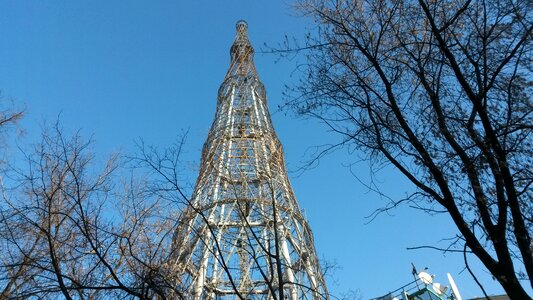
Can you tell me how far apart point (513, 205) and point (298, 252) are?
8.78 meters

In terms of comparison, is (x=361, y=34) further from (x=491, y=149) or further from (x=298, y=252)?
(x=298, y=252)

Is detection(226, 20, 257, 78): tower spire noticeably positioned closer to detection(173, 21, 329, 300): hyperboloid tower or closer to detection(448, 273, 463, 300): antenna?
detection(173, 21, 329, 300): hyperboloid tower

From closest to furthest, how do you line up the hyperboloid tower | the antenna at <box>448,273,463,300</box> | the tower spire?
the hyperboloid tower → the antenna at <box>448,273,463,300</box> → the tower spire

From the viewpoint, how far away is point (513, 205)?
3.87 metres

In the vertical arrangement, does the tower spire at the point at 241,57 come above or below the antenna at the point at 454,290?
above

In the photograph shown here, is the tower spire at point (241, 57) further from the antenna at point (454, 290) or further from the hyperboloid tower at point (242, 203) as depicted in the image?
the antenna at point (454, 290)

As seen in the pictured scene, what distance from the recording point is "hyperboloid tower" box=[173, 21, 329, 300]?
8.53 m

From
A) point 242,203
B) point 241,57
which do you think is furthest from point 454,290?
point 241,57

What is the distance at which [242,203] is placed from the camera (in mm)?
9875

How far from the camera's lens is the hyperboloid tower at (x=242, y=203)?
28.0 ft

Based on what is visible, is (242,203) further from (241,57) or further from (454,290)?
(241,57)

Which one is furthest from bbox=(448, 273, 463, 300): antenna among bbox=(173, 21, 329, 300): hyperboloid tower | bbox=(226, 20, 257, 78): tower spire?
bbox=(226, 20, 257, 78): tower spire

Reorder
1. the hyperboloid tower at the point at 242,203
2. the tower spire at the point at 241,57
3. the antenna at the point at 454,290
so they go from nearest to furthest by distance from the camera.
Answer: the hyperboloid tower at the point at 242,203 → the antenna at the point at 454,290 → the tower spire at the point at 241,57

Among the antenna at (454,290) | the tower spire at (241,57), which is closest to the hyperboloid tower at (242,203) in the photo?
the tower spire at (241,57)
